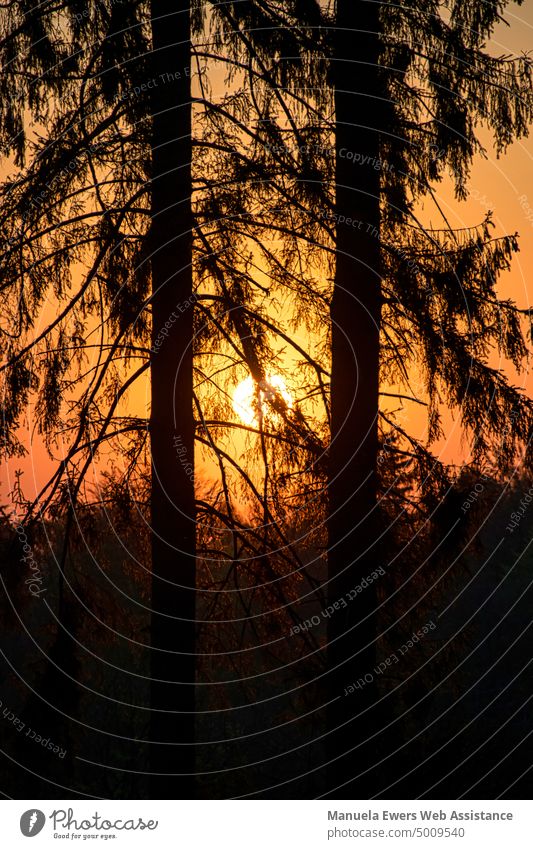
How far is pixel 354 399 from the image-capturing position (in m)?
6.76

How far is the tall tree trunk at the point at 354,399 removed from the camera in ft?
22.0

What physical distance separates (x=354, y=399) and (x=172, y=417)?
132cm

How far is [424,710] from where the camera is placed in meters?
9.15

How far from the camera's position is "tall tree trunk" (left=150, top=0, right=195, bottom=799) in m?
6.90

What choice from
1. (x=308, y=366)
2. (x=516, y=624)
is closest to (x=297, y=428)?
(x=308, y=366)
